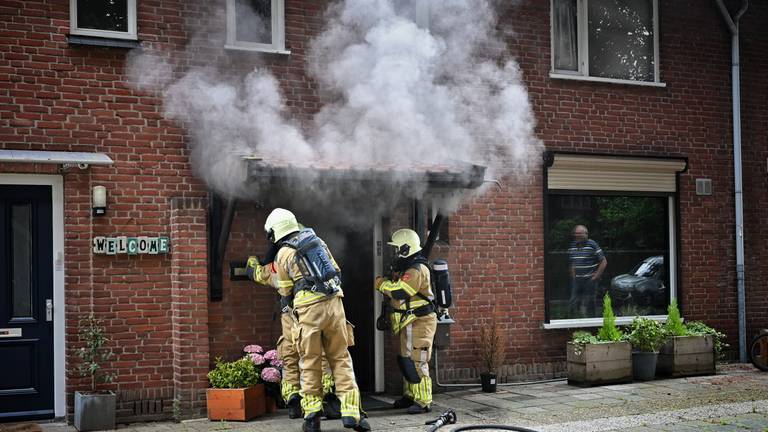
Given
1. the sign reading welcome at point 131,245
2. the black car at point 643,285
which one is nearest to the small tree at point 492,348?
the black car at point 643,285

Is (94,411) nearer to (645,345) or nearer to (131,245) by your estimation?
(131,245)

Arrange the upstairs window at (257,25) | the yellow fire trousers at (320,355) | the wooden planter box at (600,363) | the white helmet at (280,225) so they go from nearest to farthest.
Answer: the yellow fire trousers at (320,355) < the white helmet at (280,225) < the upstairs window at (257,25) < the wooden planter box at (600,363)

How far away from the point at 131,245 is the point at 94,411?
1.65 m

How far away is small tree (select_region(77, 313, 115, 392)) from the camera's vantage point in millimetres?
8547

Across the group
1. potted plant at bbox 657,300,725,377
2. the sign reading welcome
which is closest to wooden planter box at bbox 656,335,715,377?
potted plant at bbox 657,300,725,377

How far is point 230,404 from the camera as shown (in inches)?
341

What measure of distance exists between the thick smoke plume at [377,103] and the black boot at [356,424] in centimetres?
236

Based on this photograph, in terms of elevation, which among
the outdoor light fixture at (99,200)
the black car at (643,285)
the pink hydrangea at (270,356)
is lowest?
the pink hydrangea at (270,356)

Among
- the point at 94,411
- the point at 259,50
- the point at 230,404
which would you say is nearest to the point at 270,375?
the point at 230,404

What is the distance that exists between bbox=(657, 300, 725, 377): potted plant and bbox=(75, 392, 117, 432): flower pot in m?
6.69

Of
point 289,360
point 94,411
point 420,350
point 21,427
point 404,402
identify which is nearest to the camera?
point 21,427

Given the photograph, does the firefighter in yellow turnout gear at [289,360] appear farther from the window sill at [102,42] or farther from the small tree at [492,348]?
the window sill at [102,42]

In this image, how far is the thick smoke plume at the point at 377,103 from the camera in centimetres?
922

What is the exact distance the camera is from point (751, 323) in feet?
41.1
